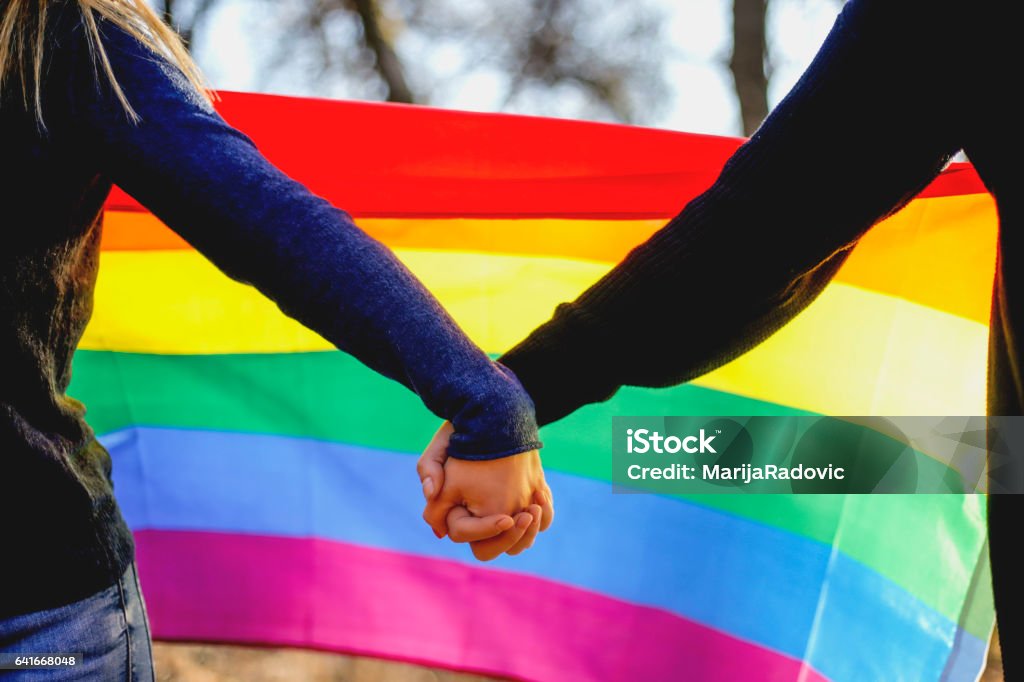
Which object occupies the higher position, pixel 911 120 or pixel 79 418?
pixel 911 120

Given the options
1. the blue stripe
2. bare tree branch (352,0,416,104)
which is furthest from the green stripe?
bare tree branch (352,0,416,104)

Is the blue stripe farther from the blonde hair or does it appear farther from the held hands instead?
the blonde hair

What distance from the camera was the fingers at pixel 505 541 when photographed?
1.14 meters

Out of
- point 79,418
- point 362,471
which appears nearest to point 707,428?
point 362,471

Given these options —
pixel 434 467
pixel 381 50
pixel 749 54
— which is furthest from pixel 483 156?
pixel 381 50

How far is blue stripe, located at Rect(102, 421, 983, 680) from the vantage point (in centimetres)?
188

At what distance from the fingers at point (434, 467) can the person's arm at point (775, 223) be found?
0.23 meters

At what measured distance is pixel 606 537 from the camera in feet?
6.88

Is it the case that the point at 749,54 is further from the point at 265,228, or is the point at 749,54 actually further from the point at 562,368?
the point at 265,228

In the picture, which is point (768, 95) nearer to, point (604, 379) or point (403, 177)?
point (403, 177)

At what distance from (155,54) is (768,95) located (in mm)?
6504

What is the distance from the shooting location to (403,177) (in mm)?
1940

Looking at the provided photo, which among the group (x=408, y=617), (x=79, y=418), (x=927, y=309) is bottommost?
(x=408, y=617)

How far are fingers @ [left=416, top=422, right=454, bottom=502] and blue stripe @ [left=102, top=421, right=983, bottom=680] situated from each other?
925 millimetres
